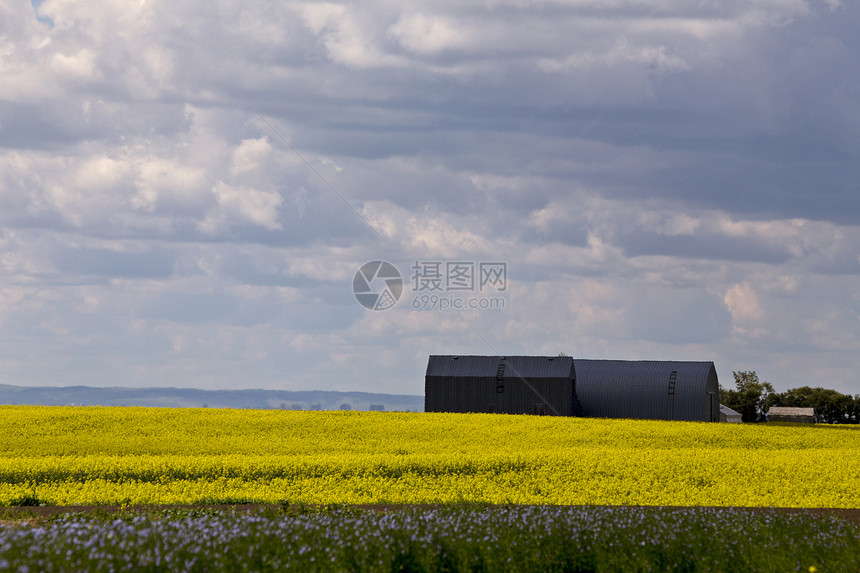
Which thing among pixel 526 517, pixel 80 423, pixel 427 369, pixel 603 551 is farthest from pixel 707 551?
pixel 427 369

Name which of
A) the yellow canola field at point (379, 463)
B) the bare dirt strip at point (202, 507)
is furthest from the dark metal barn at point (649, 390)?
the bare dirt strip at point (202, 507)

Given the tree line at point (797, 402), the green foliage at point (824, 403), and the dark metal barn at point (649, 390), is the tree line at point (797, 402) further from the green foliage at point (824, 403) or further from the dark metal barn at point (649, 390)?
the dark metal barn at point (649, 390)

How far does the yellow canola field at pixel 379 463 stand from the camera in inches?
915

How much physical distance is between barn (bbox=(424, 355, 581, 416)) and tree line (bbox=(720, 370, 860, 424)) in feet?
181

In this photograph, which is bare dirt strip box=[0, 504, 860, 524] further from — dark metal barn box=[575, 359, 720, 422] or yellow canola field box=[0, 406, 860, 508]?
dark metal barn box=[575, 359, 720, 422]

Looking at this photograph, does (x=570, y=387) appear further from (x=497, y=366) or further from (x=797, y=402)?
(x=797, y=402)

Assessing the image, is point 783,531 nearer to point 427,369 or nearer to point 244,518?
point 244,518

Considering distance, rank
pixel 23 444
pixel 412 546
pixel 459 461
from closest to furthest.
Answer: pixel 412 546, pixel 459 461, pixel 23 444

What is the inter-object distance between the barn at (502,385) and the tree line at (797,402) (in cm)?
5520

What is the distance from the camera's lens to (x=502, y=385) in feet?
194

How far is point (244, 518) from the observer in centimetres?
1538

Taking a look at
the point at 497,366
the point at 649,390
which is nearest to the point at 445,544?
the point at 497,366

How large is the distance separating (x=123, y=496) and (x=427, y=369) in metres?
39.8

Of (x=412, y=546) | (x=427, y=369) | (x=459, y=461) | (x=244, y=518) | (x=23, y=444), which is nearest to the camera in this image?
(x=412, y=546)
